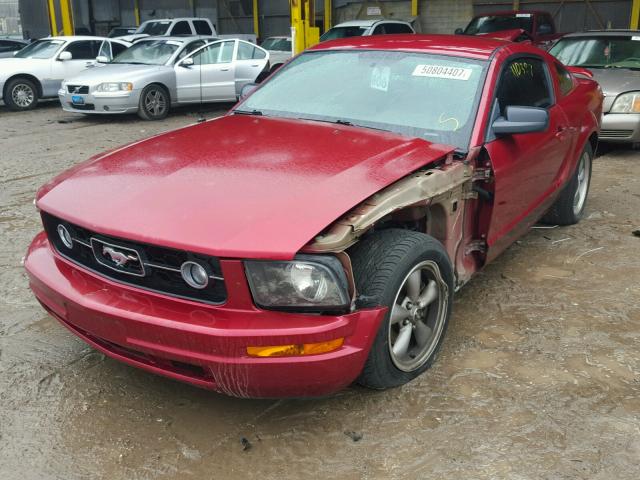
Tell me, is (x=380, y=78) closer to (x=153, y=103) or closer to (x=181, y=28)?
(x=153, y=103)

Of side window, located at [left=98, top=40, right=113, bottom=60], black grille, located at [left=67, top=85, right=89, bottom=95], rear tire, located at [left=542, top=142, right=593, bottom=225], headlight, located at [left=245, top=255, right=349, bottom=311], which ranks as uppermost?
side window, located at [left=98, top=40, right=113, bottom=60]

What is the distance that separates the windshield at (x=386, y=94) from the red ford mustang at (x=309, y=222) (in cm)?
1

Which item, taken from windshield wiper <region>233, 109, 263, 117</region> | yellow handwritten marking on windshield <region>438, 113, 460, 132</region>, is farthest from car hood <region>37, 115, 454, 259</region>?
windshield wiper <region>233, 109, 263, 117</region>

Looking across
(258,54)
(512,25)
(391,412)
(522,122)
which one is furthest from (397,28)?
(391,412)

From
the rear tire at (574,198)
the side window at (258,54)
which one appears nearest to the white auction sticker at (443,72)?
the rear tire at (574,198)

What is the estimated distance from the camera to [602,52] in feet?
29.0

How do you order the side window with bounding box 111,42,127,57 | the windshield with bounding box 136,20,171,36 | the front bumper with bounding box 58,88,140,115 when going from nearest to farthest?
the front bumper with bounding box 58,88,140,115 → the side window with bounding box 111,42,127,57 → the windshield with bounding box 136,20,171,36

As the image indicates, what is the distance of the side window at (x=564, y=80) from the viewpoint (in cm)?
462

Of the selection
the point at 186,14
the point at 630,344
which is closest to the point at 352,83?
the point at 630,344

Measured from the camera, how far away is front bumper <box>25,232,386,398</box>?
2.29m

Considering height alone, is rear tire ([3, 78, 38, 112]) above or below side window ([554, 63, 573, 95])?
below

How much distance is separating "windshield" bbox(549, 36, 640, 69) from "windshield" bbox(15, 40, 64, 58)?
953 centimetres

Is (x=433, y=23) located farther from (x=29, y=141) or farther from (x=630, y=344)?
(x=630, y=344)

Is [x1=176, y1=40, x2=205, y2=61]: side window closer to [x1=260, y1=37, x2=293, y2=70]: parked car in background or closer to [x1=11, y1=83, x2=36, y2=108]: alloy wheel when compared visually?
[x1=11, y1=83, x2=36, y2=108]: alloy wheel
